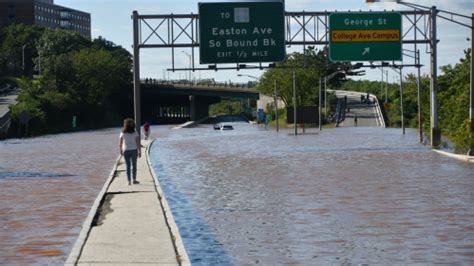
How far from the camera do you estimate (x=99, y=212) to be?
17828 mm

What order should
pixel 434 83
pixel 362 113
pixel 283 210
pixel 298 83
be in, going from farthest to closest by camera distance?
pixel 362 113
pixel 298 83
pixel 434 83
pixel 283 210

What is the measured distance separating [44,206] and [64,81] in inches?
4355

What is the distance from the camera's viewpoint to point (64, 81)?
128m

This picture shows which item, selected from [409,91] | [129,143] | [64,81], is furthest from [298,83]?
[129,143]

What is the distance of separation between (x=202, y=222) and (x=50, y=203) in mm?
5042

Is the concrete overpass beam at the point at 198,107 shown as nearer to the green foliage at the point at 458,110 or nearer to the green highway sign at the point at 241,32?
the green foliage at the point at 458,110

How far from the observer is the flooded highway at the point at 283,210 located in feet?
43.8

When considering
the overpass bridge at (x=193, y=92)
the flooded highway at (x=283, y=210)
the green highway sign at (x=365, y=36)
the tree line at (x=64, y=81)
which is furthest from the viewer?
the overpass bridge at (x=193, y=92)

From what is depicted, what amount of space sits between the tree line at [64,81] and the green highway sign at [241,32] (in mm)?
46944

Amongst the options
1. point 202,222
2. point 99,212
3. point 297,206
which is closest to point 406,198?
point 297,206

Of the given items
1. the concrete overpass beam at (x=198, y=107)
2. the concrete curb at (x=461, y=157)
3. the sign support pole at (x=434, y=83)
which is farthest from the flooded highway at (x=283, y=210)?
the concrete overpass beam at (x=198, y=107)

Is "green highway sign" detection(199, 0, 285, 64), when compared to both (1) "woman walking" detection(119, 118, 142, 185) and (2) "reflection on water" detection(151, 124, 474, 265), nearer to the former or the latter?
(2) "reflection on water" detection(151, 124, 474, 265)

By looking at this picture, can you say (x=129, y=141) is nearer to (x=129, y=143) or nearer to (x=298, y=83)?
(x=129, y=143)

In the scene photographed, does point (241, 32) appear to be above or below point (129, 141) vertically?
above
